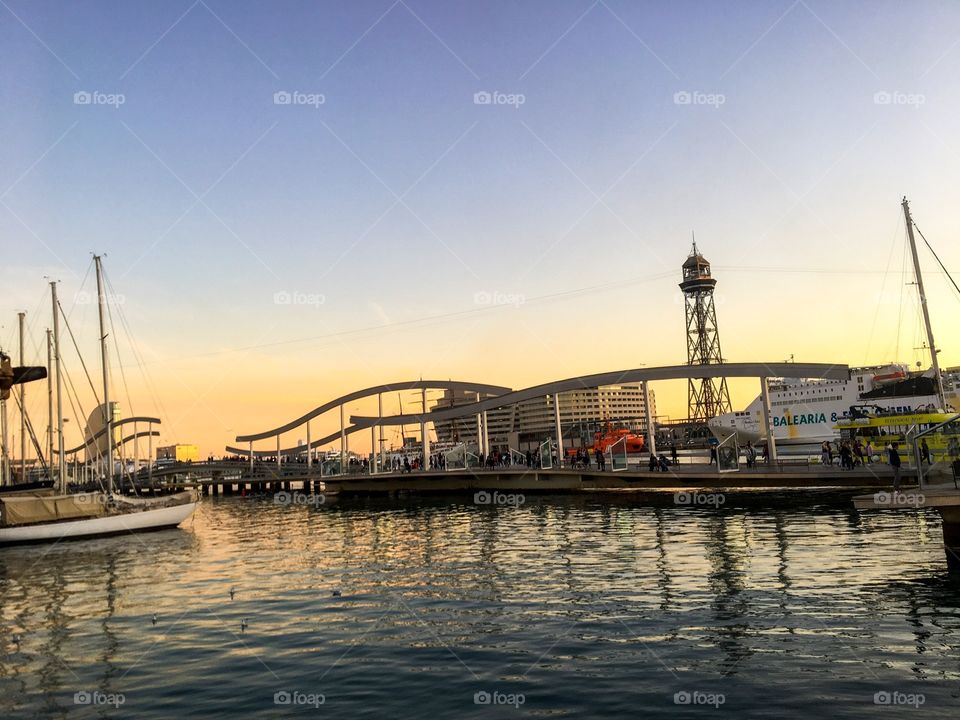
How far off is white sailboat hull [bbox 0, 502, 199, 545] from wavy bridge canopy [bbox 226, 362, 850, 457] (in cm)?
2563

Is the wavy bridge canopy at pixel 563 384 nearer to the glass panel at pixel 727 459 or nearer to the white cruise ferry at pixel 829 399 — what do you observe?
the glass panel at pixel 727 459

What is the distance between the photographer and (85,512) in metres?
41.1

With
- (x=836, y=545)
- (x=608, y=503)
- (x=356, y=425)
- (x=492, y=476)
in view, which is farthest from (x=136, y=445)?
(x=836, y=545)

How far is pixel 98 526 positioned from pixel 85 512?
111 centimetres

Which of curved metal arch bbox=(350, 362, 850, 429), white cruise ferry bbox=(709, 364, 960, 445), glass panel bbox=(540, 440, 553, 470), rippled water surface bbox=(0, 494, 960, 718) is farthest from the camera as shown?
white cruise ferry bbox=(709, 364, 960, 445)

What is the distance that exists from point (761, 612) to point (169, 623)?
1401cm

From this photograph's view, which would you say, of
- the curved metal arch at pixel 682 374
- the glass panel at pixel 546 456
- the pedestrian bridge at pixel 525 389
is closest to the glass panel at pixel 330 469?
the pedestrian bridge at pixel 525 389

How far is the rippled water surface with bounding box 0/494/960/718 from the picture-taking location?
35.8 feet

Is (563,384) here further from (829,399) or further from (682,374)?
(829,399)

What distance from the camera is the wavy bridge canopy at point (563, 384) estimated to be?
4444cm

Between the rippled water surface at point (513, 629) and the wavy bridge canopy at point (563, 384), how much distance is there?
52.3 feet

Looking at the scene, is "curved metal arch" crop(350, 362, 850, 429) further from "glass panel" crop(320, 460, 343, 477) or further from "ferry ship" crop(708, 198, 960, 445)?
"ferry ship" crop(708, 198, 960, 445)

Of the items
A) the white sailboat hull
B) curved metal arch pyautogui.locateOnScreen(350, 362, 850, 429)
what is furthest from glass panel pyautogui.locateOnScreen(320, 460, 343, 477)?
the white sailboat hull

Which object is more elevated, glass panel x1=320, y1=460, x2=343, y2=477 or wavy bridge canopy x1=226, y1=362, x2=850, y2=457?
wavy bridge canopy x1=226, y1=362, x2=850, y2=457
